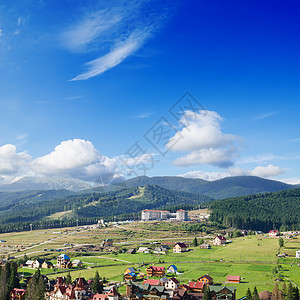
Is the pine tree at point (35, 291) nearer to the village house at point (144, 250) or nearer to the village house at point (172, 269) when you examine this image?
the village house at point (172, 269)

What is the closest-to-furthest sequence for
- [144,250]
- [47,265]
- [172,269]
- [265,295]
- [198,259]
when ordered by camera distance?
[265,295] → [172,269] → [47,265] → [198,259] → [144,250]

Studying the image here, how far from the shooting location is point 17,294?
221 feet

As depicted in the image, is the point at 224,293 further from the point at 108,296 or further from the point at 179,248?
the point at 179,248

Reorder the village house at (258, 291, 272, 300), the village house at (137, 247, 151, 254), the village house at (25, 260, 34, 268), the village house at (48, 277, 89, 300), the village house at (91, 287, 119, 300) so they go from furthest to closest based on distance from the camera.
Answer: the village house at (137, 247, 151, 254), the village house at (25, 260, 34, 268), the village house at (48, 277, 89, 300), the village house at (91, 287, 119, 300), the village house at (258, 291, 272, 300)

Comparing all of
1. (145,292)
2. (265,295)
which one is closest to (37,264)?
(145,292)

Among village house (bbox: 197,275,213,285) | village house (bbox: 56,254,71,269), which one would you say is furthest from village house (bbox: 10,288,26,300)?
village house (bbox: 197,275,213,285)

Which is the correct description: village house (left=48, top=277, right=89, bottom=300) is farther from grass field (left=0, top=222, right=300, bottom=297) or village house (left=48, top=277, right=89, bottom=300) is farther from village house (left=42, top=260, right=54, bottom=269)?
village house (left=42, top=260, right=54, bottom=269)

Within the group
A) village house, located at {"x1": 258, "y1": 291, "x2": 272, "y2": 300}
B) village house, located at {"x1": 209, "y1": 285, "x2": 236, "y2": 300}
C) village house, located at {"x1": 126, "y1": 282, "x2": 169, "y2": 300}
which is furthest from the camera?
village house, located at {"x1": 126, "y1": 282, "x2": 169, "y2": 300}

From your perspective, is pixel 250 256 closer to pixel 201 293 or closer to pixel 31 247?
pixel 201 293

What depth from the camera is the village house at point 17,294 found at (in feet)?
219

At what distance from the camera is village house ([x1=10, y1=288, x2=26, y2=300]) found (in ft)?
219

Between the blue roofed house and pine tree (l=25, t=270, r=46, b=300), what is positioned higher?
pine tree (l=25, t=270, r=46, b=300)

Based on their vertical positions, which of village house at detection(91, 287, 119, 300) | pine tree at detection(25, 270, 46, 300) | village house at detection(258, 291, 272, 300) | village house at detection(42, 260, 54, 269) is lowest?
village house at detection(42, 260, 54, 269)

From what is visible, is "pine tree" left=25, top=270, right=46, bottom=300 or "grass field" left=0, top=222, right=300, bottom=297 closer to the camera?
"pine tree" left=25, top=270, right=46, bottom=300
